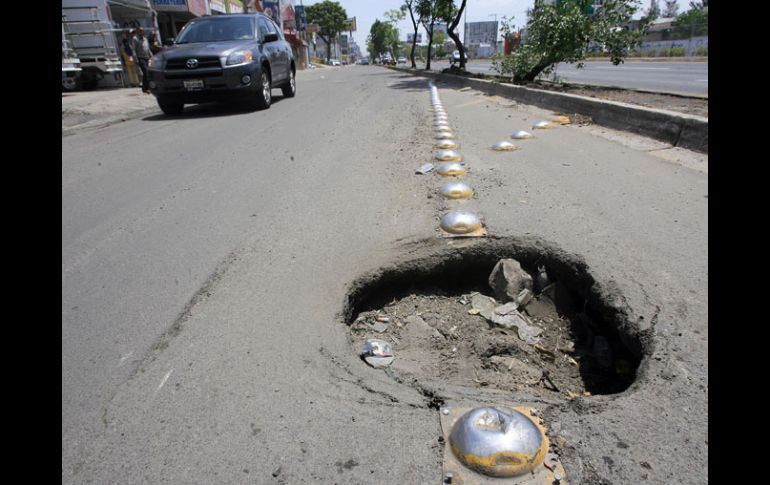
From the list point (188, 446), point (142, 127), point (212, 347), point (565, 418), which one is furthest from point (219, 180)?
point (142, 127)

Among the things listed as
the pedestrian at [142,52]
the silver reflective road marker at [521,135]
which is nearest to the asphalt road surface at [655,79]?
the silver reflective road marker at [521,135]

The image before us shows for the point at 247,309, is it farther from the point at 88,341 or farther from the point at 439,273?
the point at 439,273

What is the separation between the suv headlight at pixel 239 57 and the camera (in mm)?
8695

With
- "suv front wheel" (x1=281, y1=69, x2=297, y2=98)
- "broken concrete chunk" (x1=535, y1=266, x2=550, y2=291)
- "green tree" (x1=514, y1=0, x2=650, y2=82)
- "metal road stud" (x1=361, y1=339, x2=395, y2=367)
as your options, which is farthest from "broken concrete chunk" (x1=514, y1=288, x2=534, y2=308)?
"suv front wheel" (x1=281, y1=69, x2=297, y2=98)

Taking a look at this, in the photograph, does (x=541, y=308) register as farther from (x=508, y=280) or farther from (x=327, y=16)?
(x=327, y=16)

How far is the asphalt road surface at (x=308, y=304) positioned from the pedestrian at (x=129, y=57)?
39.2 ft

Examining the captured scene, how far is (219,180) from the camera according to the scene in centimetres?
453

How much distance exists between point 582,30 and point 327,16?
77578 millimetres

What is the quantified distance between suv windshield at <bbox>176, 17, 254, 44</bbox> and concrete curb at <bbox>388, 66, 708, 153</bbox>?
6.41 meters

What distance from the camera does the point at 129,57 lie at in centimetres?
1545

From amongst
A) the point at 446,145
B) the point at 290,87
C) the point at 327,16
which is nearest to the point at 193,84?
the point at 290,87

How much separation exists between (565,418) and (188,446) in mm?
1246
